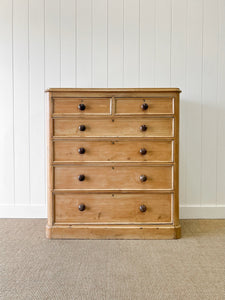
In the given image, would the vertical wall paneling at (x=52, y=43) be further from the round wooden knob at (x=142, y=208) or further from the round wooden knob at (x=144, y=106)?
the round wooden knob at (x=142, y=208)

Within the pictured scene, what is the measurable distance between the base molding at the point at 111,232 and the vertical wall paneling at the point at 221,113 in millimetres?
A: 864

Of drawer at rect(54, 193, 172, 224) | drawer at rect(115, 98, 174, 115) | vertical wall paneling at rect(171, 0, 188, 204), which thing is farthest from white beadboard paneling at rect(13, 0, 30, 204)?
vertical wall paneling at rect(171, 0, 188, 204)


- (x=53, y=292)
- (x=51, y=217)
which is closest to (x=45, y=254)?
(x=51, y=217)

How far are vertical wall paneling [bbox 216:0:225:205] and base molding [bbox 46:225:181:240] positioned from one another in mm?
864

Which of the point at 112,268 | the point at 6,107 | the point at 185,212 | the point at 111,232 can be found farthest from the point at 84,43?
the point at 112,268

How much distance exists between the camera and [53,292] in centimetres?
143

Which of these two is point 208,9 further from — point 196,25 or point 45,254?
point 45,254

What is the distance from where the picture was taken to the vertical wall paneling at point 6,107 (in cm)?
273

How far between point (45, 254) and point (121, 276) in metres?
0.58

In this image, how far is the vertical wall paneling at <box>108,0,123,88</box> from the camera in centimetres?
270

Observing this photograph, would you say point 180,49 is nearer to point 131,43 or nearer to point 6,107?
point 131,43

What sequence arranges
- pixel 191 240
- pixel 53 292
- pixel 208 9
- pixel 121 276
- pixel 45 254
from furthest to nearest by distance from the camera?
pixel 208 9
pixel 191 240
pixel 45 254
pixel 121 276
pixel 53 292

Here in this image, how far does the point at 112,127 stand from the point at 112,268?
100 cm

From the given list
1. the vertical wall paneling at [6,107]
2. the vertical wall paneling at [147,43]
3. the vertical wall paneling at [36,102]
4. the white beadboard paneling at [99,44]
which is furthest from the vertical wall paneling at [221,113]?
the vertical wall paneling at [6,107]
